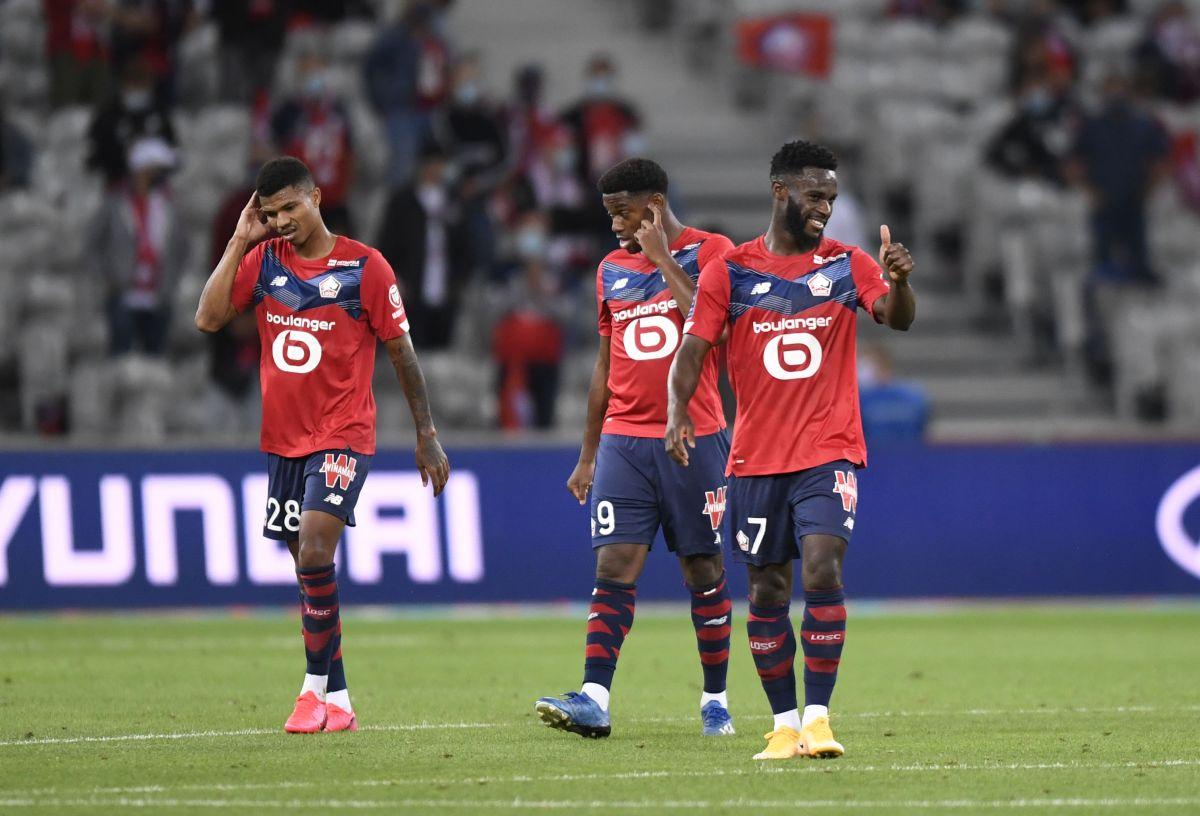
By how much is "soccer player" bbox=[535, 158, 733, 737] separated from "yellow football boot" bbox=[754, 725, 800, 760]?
3.16 ft

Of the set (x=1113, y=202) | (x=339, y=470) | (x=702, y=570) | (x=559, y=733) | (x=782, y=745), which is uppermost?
(x=339, y=470)

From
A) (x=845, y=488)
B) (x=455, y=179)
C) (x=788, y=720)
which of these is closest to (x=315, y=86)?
(x=455, y=179)

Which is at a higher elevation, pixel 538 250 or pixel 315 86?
pixel 315 86

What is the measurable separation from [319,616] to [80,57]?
12.8m

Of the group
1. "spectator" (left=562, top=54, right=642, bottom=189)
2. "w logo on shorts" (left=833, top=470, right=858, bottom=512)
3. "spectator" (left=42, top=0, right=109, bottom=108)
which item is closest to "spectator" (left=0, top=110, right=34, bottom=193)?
"spectator" (left=42, top=0, right=109, bottom=108)

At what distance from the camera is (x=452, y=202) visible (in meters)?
20.3

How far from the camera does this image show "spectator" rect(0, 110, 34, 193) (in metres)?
20.1

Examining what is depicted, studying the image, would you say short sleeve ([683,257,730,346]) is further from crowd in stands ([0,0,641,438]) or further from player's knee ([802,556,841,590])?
crowd in stands ([0,0,641,438])

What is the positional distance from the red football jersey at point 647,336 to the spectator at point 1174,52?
16115mm

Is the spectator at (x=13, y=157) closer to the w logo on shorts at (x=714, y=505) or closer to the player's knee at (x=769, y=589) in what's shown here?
the w logo on shorts at (x=714, y=505)

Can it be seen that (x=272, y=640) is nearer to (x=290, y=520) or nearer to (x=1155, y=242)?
(x=290, y=520)

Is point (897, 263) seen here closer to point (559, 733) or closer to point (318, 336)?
point (559, 733)

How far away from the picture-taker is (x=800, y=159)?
891cm

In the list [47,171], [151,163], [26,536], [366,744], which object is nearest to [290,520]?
[366,744]
